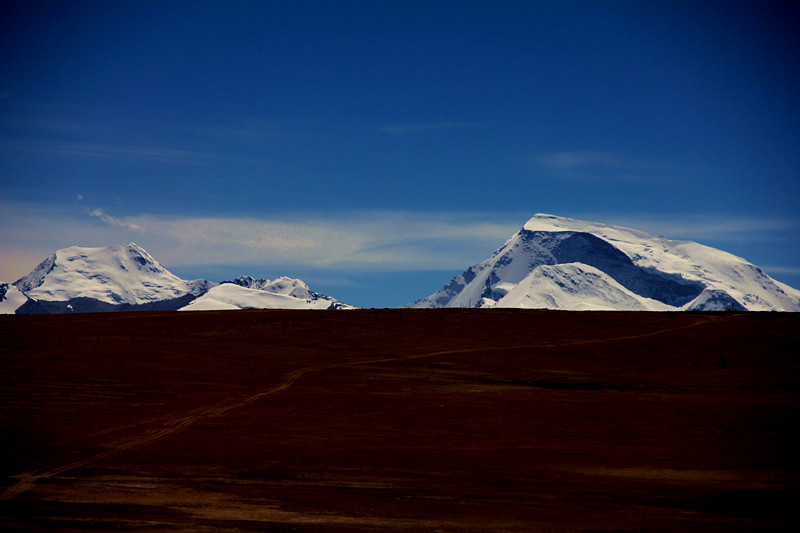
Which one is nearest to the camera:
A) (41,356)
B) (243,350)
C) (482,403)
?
(482,403)

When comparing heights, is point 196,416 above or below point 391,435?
above

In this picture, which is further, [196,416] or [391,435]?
[196,416]

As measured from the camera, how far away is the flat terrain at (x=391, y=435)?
15.1 meters

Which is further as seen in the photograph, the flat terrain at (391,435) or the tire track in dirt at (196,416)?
the tire track in dirt at (196,416)

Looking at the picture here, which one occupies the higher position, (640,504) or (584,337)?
(584,337)

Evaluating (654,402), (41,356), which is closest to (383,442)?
(654,402)

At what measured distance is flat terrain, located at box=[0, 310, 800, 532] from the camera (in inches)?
596

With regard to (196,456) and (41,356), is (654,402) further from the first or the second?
(41,356)

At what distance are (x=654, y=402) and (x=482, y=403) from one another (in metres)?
8.00

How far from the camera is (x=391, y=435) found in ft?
80.9

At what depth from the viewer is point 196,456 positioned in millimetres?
20562

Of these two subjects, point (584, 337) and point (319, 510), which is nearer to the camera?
point (319, 510)

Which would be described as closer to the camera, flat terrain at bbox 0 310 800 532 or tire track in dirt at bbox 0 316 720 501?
flat terrain at bbox 0 310 800 532

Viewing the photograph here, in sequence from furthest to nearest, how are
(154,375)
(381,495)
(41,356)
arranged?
(41,356) → (154,375) → (381,495)
